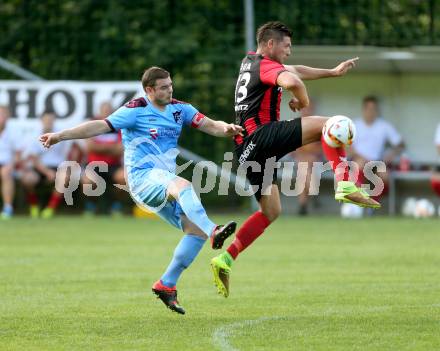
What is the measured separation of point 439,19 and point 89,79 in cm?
669

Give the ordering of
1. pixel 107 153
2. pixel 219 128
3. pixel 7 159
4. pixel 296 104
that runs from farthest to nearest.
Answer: pixel 107 153 < pixel 7 159 < pixel 296 104 < pixel 219 128

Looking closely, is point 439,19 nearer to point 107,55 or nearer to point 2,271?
point 107,55

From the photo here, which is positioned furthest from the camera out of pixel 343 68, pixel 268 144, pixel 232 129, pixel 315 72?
pixel 315 72

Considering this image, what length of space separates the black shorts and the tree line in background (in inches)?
439

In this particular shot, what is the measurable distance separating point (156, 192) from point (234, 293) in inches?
70.0

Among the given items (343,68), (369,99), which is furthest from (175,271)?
(369,99)

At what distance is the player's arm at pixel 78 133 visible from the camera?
795 centimetres

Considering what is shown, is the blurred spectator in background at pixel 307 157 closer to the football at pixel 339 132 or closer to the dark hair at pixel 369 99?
the dark hair at pixel 369 99

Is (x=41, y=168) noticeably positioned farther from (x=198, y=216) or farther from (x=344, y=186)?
(x=198, y=216)

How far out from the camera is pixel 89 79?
20.6 metres

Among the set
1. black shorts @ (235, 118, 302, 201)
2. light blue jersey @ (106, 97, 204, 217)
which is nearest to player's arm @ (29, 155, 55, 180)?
black shorts @ (235, 118, 302, 201)

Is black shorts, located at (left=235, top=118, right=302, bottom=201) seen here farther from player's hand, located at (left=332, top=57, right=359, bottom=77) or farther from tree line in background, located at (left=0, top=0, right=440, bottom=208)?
tree line in background, located at (left=0, top=0, right=440, bottom=208)

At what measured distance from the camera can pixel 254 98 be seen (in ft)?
29.9

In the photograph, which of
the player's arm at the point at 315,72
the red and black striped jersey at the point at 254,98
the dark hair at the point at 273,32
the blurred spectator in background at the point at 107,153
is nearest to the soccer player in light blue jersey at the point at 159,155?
the red and black striped jersey at the point at 254,98
